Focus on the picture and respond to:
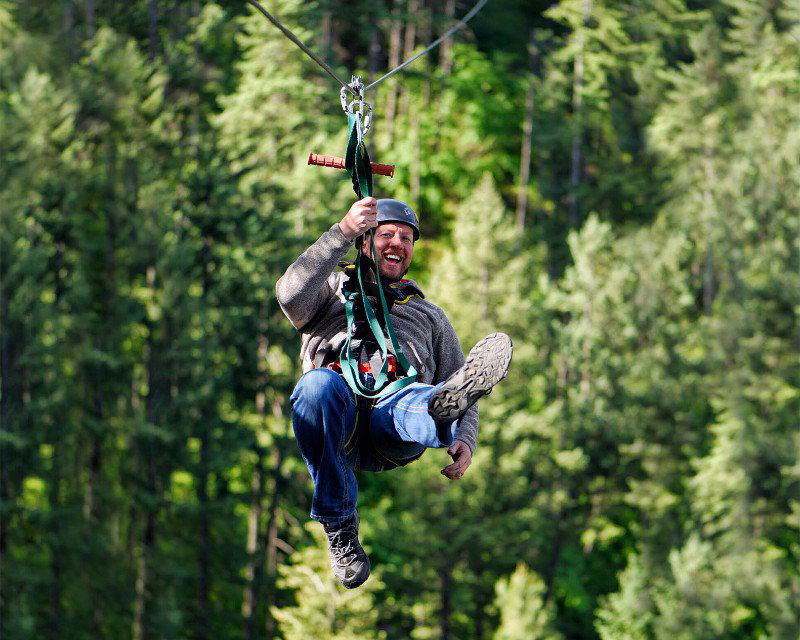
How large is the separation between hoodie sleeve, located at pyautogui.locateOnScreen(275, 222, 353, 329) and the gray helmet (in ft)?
1.46

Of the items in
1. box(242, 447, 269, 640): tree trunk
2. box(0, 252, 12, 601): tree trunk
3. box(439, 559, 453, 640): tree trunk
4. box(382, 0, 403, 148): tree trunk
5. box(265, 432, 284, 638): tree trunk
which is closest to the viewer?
box(439, 559, 453, 640): tree trunk

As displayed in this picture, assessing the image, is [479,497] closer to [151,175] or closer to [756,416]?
[756,416]

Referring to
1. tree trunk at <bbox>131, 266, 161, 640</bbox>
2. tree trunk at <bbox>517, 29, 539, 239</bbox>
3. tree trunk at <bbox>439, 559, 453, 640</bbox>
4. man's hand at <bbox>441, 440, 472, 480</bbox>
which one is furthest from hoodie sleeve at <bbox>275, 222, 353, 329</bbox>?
tree trunk at <bbox>517, 29, 539, 239</bbox>

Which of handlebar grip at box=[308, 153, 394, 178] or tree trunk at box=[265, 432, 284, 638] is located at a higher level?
tree trunk at box=[265, 432, 284, 638]

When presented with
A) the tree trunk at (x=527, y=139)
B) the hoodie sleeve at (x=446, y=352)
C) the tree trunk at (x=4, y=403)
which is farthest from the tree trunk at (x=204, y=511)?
the hoodie sleeve at (x=446, y=352)

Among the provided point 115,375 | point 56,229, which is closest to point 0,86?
point 56,229

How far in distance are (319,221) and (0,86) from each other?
36.3ft

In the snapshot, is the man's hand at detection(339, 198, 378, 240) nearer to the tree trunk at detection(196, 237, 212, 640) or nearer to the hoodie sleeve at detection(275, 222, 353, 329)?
the hoodie sleeve at detection(275, 222, 353, 329)

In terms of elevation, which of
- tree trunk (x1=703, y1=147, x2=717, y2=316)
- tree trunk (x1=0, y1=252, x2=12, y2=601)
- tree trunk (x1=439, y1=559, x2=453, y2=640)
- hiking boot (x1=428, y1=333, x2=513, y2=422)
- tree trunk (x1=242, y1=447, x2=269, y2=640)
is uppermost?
tree trunk (x1=703, y1=147, x2=717, y2=316)

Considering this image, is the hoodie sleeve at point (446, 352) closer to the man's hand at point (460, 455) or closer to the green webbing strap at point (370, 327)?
the man's hand at point (460, 455)

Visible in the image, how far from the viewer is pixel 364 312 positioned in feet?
17.8

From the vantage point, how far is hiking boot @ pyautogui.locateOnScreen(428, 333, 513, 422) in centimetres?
468

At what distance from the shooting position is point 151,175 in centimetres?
2900

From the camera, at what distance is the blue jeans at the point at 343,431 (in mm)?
5035
